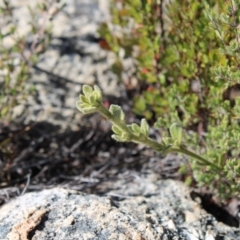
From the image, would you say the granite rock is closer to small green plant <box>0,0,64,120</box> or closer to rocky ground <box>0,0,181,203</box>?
rocky ground <box>0,0,181,203</box>

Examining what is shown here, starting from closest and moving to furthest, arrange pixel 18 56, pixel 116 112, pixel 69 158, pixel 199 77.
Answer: pixel 116 112 < pixel 199 77 < pixel 69 158 < pixel 18 56

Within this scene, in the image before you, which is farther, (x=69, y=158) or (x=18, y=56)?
(x=18, y=56)

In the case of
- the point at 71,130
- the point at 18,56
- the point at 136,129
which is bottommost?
the point at 71,130

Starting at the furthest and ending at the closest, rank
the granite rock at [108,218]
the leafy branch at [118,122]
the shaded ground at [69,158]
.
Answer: the shaded ground at [69,158], the granite rock at [108,218], the leafy branch at [118,122]

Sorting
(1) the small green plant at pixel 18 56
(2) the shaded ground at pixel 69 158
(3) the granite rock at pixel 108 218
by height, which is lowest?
(2) the shaded ground at pixel 69 158

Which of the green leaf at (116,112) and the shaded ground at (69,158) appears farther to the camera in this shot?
the shaded ground at (69,158)

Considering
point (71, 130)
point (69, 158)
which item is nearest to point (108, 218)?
point (69, 158)

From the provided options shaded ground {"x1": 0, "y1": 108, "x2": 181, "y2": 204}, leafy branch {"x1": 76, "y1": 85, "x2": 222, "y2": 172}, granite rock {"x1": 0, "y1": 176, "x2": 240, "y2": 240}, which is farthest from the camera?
shaded ground {"x1": 0, "y1": 108, "x2": 181, "y2": 204}

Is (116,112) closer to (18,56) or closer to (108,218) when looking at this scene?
(108,218)

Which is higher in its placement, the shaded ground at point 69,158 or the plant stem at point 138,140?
the plant stem at point 138,140

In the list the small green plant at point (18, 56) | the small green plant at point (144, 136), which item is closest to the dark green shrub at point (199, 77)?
the small green plant at point (144, 136)

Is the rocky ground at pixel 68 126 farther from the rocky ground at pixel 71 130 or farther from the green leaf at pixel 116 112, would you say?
the green leaf at pixel 116 112

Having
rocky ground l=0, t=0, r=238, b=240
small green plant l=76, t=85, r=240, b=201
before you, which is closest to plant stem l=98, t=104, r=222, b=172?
small green plant l=76, t=85, r=240, b=201
